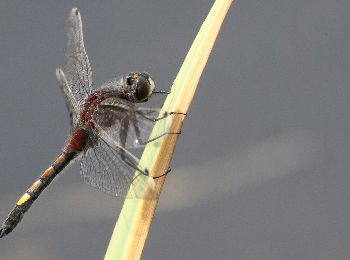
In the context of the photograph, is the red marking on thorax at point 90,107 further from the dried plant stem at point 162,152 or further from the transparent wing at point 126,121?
the dried plant stem at point 162,152

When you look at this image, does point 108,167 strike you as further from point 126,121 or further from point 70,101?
point 70,101

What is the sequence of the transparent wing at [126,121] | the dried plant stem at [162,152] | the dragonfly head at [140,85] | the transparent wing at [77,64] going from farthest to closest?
the transparent wing at [77,64], the dragonfly head at [140,85], the transparent wing at [126,121], the dried plant stem at [162,152]

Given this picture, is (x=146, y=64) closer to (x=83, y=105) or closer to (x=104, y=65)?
(x=104, y=65)

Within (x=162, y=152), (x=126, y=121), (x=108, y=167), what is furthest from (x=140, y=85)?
(x=162, y=152)

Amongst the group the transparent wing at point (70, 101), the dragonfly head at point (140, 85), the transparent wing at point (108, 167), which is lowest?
the transparent wing at point (108, 167)

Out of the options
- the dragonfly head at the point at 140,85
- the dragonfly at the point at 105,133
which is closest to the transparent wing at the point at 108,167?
the dragonfly at the point at 105,133

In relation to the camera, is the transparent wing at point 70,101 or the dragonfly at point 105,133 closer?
the dragonfly at point 105,133

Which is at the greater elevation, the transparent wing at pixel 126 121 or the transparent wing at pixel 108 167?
the transparent wing at pixel 126 121
